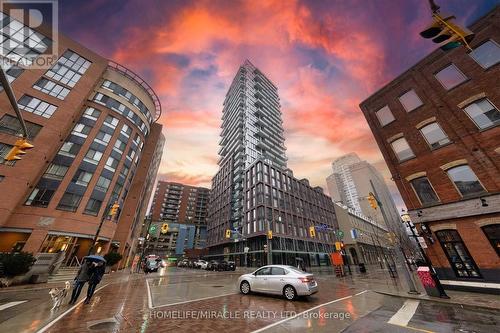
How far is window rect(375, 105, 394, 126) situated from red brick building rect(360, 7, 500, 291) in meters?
0.53

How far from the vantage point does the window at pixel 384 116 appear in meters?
17.5

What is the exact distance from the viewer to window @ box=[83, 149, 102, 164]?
29.7 metres

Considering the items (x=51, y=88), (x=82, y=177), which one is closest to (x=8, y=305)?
(x=82, y=177)

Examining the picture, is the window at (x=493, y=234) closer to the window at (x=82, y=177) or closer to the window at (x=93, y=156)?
the window at (x=82, y=177)

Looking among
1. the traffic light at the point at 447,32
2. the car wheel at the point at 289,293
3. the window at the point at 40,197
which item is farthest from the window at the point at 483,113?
the window at the point at 40,197

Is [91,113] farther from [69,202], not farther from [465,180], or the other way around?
[465,180]

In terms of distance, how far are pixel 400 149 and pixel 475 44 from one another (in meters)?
8.52

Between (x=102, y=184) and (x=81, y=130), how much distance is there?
9.11 metres

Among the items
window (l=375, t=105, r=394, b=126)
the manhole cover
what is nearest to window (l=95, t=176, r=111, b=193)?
the manhole cover

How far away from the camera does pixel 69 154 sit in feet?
92.5

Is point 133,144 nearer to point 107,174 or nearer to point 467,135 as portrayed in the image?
point 107,174

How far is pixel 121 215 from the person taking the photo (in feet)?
119

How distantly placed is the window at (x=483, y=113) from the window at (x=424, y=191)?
4604 millimetres

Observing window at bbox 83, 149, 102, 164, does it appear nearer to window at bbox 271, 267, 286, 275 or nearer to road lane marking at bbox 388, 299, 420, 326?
window at bbox 271, 267, 286, 275
